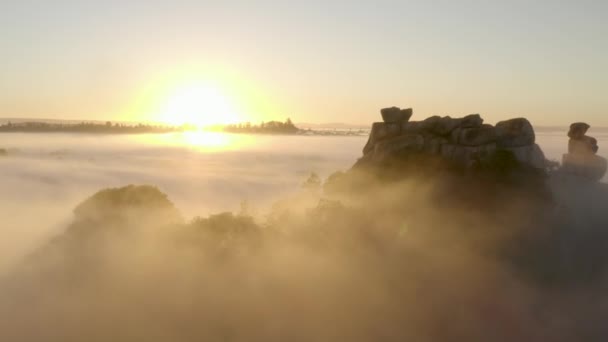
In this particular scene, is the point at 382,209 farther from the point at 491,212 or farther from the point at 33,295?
the point at 33,295

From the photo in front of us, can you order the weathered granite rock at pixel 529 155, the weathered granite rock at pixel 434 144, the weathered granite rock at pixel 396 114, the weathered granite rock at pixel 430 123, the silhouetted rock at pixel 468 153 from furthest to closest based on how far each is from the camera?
the weathered granite rock at pixel 396 114 → the weathered granite rock at pixel 430 123 → the weathered granite rock at pixel 434 144 → the weathered granite rock at pixel 529 155 → the silhouetted rock at pixel 468 153

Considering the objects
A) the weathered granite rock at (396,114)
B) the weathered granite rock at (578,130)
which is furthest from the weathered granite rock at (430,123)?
the weathered granite rock at (578,130)

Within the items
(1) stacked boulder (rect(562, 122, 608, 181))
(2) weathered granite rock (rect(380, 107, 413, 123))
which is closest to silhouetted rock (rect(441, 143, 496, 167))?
(2) weathered granite rock (rect(380, 107, 413, 123))

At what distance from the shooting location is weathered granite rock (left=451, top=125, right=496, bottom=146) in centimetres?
8281

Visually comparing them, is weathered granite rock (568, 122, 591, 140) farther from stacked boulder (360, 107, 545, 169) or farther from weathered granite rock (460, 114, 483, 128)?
weathered granite rock (460, 114, 483, 128)

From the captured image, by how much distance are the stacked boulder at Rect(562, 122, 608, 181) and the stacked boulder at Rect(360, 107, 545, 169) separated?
10851 mm

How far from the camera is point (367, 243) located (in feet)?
267

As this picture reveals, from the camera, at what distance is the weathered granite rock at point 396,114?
293ft

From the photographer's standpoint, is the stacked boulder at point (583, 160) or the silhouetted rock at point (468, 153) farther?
the stacked boulder at point (583, 160)

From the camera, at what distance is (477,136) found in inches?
3270

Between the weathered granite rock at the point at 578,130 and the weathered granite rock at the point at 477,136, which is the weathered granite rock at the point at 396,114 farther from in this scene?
the weathered granite rock at the point at 578,130

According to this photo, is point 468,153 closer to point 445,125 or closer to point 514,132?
point 445,125

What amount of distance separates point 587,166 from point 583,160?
4.91 feet

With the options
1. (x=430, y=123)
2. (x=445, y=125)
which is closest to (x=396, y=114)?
(x=430, y=123)
